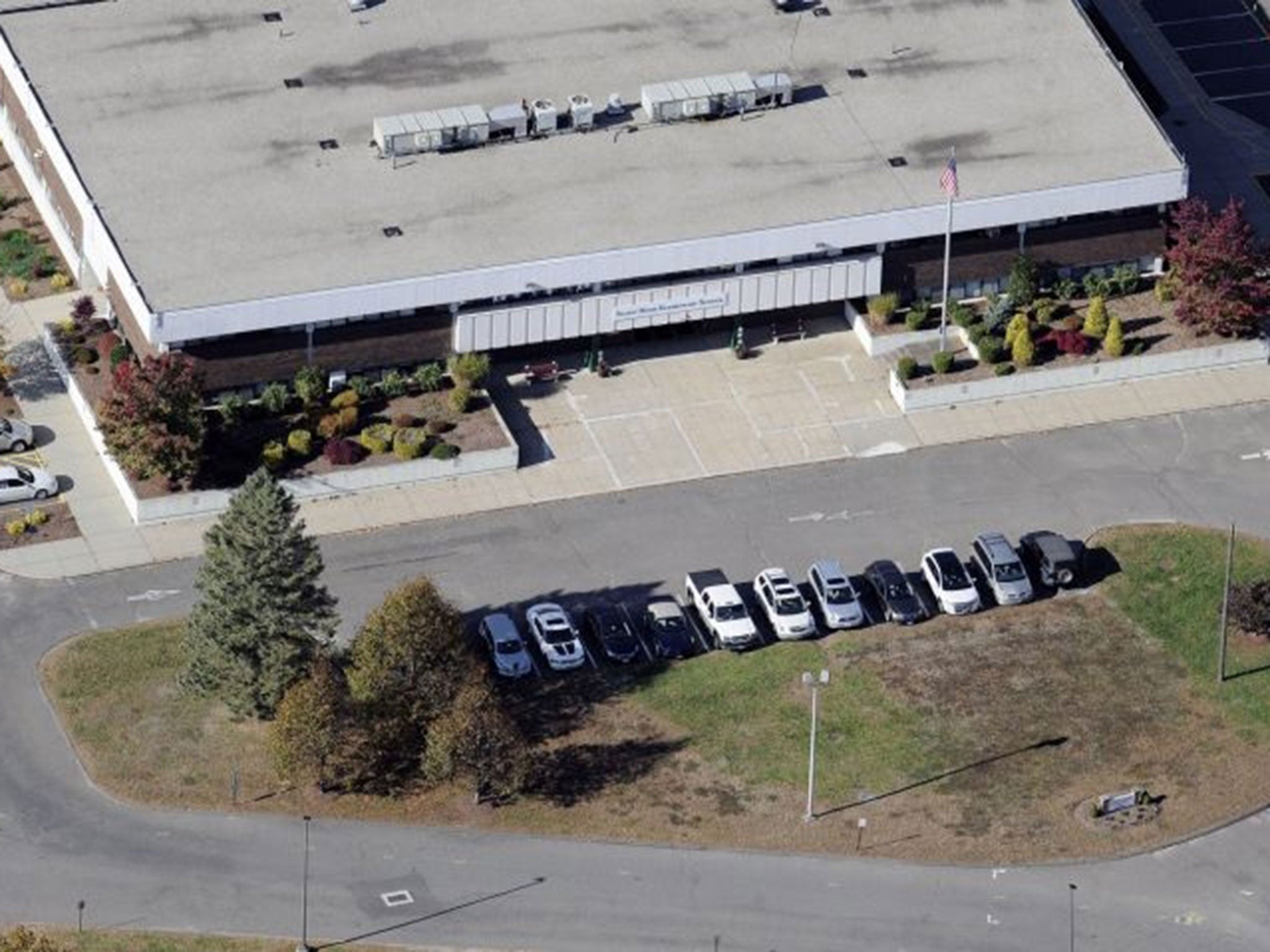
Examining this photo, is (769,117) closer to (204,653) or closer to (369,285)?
(369,285)

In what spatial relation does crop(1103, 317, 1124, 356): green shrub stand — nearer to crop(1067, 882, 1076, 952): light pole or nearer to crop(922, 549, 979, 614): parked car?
crop(922, 549, 979, 614): parked car

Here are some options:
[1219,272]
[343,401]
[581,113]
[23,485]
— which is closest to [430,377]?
[343,401]

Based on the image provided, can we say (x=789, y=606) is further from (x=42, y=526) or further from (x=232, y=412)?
(x=42, y=526)

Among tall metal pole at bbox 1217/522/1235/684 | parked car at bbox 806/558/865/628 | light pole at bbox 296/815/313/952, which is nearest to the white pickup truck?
parked car at bbox 806/558/865/628

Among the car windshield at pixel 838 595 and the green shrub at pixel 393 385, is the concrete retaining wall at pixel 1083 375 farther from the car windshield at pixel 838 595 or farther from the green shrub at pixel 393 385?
the green shrub at pixel 393 385

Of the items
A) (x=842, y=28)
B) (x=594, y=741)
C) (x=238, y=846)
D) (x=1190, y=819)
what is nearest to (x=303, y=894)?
(x=238, y=846)

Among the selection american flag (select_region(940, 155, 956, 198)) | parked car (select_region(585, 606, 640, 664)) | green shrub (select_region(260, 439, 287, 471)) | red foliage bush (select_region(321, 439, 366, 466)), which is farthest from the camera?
american flag (select_region(940, 155, 956, 198))
